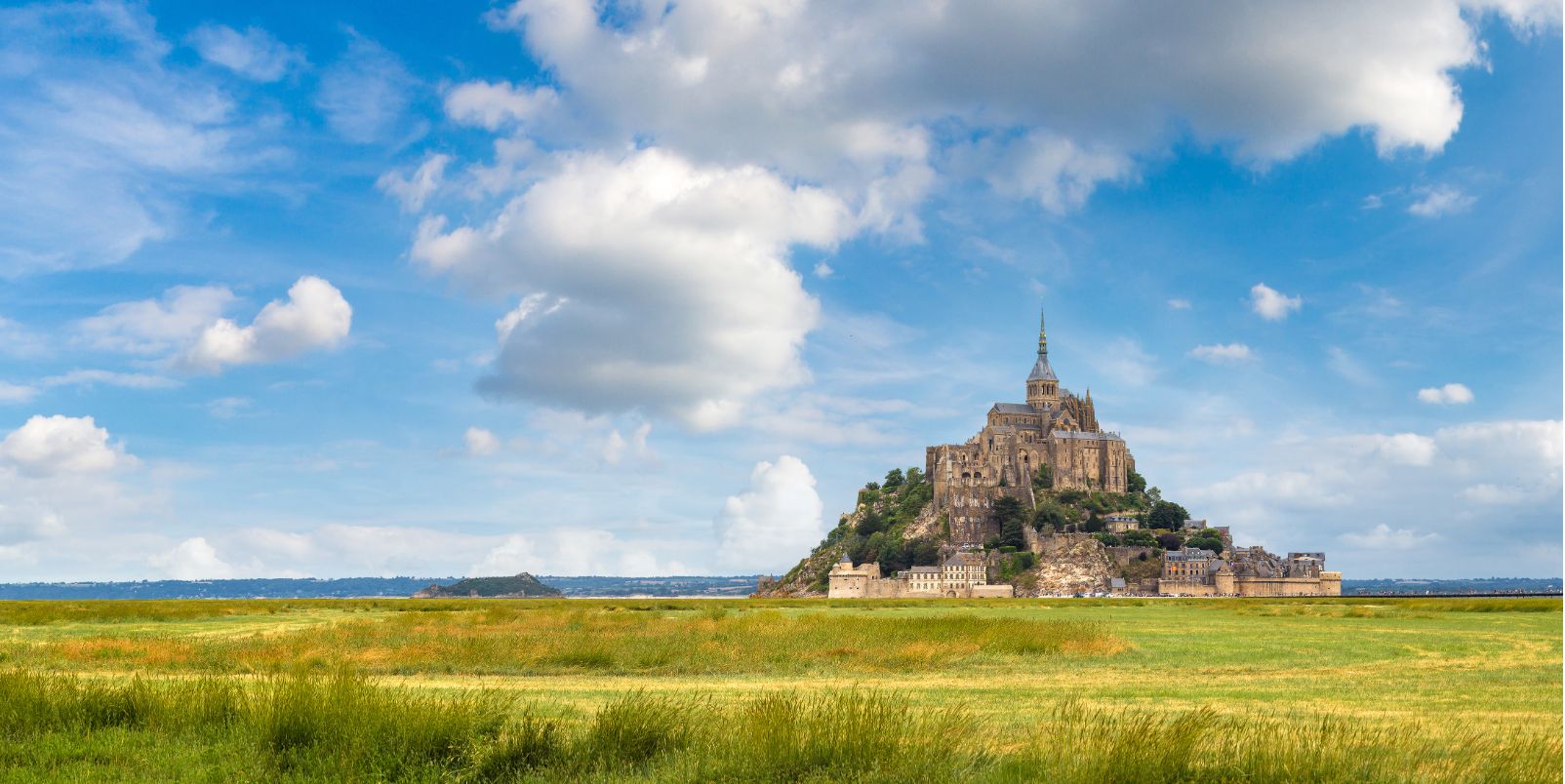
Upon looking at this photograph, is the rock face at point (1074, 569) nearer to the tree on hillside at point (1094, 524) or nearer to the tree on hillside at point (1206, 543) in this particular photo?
the tree on hillside at point (1094, 524)

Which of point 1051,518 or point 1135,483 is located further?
point 1135,483

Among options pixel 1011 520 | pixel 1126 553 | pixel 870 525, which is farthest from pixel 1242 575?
pixel 870 525

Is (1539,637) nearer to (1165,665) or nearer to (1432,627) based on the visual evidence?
(1432,627)

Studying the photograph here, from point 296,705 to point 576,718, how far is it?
3908 mm

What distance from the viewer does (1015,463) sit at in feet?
568

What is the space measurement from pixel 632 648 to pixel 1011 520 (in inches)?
5464

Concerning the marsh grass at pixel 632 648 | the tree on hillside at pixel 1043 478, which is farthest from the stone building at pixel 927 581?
the marsh grass at pixel 632 648

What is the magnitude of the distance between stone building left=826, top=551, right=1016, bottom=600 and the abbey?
13558 millimetres

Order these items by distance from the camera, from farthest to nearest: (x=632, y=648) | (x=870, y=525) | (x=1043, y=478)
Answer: (x=870, y=525)
(x=1043, y=478)
(x=632, y=648)

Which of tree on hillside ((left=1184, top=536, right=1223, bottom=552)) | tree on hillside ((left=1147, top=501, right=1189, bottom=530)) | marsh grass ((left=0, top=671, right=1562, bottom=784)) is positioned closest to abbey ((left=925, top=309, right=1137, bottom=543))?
tree on hillside ((left=1147, top=501, right=1189, bottom=530))

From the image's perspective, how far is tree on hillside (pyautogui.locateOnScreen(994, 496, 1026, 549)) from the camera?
15662 centimetres

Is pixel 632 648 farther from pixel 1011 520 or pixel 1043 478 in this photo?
pixel 1043 478

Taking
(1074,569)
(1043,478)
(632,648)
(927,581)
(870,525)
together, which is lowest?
(927,581)

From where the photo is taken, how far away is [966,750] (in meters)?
11.2
